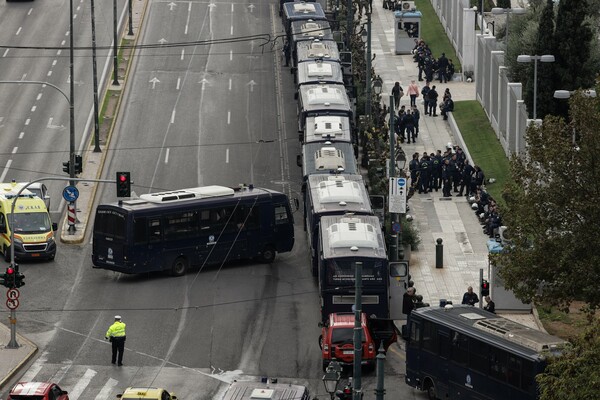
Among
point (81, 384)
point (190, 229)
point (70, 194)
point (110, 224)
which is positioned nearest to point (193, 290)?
point (190, 229)

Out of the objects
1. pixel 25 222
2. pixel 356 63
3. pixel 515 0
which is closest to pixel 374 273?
pixel 25 222

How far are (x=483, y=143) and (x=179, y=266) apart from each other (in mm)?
22578

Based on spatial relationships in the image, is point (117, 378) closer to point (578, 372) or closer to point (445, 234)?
point (578, 372)

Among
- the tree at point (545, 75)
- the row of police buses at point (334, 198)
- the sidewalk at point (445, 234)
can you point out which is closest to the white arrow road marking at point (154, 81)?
the row of police buses at point (334, 198)

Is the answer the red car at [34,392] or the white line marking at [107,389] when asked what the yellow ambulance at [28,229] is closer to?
the white line marking at [107,389]

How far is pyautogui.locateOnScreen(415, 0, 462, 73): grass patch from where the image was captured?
102m

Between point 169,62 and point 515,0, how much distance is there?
2531cm

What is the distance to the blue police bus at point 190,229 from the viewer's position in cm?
6303

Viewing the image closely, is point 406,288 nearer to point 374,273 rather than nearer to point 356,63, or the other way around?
point 374,273

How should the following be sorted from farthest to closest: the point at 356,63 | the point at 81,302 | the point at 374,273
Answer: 1. the point at 356,63
2. the point at 81,302
3. the point at 374,273

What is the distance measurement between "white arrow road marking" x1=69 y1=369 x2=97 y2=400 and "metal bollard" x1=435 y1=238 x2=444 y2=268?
16.7 metres

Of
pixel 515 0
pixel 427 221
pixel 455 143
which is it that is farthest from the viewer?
pixel 515 0

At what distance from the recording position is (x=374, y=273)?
57.2 metres

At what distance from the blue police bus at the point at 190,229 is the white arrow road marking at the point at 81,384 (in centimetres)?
1001
